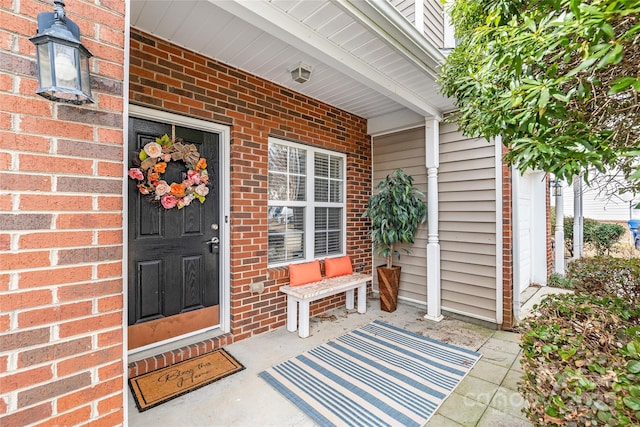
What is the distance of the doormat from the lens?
203 cm

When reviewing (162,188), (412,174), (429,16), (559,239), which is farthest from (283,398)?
(559,239)

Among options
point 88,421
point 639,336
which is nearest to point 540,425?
point 639,336

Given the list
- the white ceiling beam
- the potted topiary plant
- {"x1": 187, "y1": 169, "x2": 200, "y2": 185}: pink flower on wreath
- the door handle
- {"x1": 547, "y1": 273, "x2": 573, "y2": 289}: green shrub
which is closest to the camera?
the white ceiling beam

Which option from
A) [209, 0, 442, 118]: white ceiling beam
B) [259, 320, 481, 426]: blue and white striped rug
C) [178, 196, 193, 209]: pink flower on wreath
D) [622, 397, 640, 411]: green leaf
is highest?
[209, 0, 442, 118]: white ceiling beam

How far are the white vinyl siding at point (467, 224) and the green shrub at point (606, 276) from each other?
86 centimetres

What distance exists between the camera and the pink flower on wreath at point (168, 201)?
8.20ft

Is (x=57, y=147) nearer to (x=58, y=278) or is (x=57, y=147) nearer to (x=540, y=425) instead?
(x=58, y=278)

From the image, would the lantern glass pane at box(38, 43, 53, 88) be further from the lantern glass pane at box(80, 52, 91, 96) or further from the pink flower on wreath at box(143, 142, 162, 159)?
the pink flower on wreath at box(143, 142, 162, 159)

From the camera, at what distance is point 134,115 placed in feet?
7.79

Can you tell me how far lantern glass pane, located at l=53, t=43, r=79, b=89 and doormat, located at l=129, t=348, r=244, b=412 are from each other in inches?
80.1

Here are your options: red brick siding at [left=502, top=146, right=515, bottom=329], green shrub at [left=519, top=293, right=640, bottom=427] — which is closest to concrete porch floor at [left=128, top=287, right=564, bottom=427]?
red brick siding at [left=502, top=146, right=515, bottom=329]

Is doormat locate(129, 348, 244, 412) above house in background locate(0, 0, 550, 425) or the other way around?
the other way around

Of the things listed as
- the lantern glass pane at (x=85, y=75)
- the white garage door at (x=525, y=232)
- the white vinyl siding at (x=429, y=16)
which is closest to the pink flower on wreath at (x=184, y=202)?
the lantern glass pane at (x=85, y=75)

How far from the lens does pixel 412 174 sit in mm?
4070
